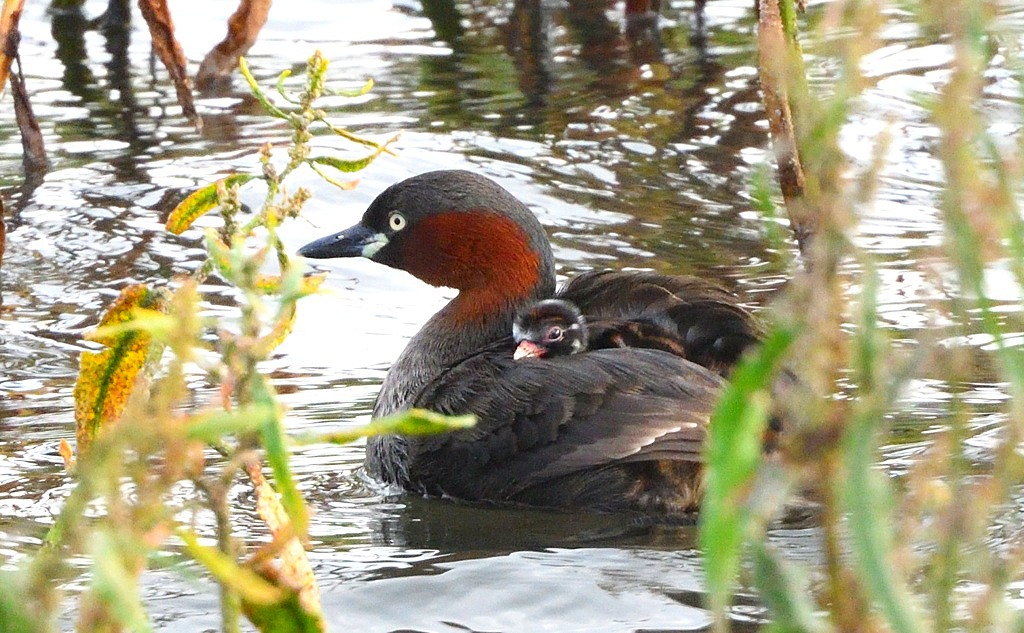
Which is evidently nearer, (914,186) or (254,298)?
(254,298)

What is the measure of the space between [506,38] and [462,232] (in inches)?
250

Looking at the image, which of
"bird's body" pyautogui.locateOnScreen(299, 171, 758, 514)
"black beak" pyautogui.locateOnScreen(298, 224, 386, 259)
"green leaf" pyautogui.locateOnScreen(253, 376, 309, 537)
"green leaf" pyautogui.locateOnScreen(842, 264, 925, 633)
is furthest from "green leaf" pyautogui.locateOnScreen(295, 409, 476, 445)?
"black beak" pyautogui.locateOnScreen(298, 224, 386, 259)

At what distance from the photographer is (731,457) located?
6.51 ft

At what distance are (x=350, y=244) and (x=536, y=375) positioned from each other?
4.47ft

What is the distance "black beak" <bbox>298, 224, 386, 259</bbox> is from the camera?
22.2 ft

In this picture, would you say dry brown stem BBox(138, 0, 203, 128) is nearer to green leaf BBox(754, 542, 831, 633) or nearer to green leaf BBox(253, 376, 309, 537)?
green leaf BBox(253, 376, 309, 537)

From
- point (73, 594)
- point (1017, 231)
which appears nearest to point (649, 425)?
point (73, 594)

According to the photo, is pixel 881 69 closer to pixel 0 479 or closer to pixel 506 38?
pixel 506 38

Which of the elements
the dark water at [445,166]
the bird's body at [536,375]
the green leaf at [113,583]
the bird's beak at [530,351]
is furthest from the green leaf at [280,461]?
the bird's beak at [530,351]

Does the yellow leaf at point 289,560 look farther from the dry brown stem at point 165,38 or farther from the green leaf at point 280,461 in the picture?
the dry brown stem at point 165,38

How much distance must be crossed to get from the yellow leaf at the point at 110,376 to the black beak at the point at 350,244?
2.83 m

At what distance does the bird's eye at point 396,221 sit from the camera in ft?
A: 21.8

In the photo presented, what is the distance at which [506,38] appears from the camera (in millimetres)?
12578

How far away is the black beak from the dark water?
641 mm
